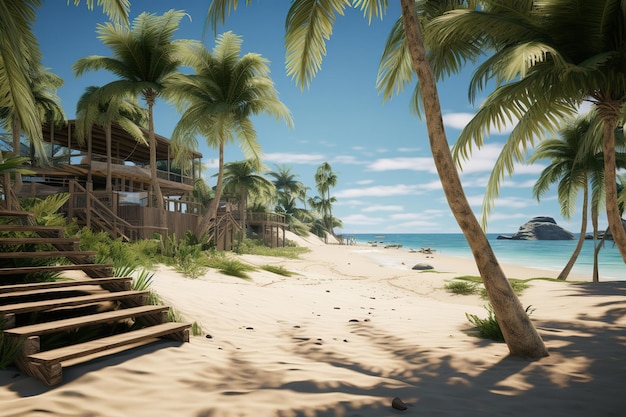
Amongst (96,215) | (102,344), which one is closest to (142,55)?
(96,215)

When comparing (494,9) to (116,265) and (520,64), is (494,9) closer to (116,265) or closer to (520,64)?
(520,64)

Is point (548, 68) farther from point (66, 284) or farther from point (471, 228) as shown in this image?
point (66, 284)

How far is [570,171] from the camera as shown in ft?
53.8

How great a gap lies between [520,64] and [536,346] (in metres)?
3.96

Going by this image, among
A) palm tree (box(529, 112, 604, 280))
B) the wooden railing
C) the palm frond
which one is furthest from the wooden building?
palm tree (box(529, 112, 604, 280))

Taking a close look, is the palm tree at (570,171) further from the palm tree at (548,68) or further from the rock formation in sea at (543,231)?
the rock formation in sea at (543,231)

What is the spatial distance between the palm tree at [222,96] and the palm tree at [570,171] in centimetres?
1143

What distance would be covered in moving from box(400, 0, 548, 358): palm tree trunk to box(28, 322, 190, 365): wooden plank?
141 inches

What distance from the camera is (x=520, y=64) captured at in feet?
19.2

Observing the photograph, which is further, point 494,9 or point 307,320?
point 494,9

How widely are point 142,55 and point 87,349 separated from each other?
16060 millimetres

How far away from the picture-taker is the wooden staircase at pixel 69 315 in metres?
3.44

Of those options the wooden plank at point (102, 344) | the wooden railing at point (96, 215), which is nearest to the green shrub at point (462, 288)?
the wooden plank at point (102, 344)

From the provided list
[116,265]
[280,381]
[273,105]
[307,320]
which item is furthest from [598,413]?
[273,105]
